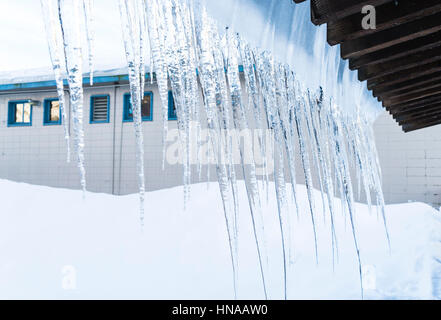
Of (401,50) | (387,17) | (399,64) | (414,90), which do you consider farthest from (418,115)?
(387,17)

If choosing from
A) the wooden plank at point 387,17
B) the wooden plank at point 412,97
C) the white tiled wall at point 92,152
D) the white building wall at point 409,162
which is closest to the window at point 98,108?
the white tiled wall at point 92,152

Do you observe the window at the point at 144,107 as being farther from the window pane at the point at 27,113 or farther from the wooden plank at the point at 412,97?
the wooden plank at the point at 412,97

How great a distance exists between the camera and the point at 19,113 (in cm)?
1095

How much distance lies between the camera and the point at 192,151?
9242 millimetres

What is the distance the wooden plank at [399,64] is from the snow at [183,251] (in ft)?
6.99

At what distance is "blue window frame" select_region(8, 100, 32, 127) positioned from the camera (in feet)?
35.2

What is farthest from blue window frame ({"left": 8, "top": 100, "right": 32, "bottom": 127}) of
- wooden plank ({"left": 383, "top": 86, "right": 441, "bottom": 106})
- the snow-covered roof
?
wooden plank ({"left": 383, "top": 86, "right": 441, "bottom": 106})

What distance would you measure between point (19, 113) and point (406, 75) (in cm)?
1173

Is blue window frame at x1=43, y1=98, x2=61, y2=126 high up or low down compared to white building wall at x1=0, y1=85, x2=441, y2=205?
up

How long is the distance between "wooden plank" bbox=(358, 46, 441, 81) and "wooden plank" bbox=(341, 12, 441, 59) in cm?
58

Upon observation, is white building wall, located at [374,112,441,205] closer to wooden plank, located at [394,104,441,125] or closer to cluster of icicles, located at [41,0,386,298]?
wooden plank, located at [394,104,441,125]

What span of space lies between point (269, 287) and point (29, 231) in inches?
163

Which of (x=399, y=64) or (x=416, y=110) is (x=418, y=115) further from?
(x=399, y=64)

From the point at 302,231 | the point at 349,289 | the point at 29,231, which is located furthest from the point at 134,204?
the point at 349,289
